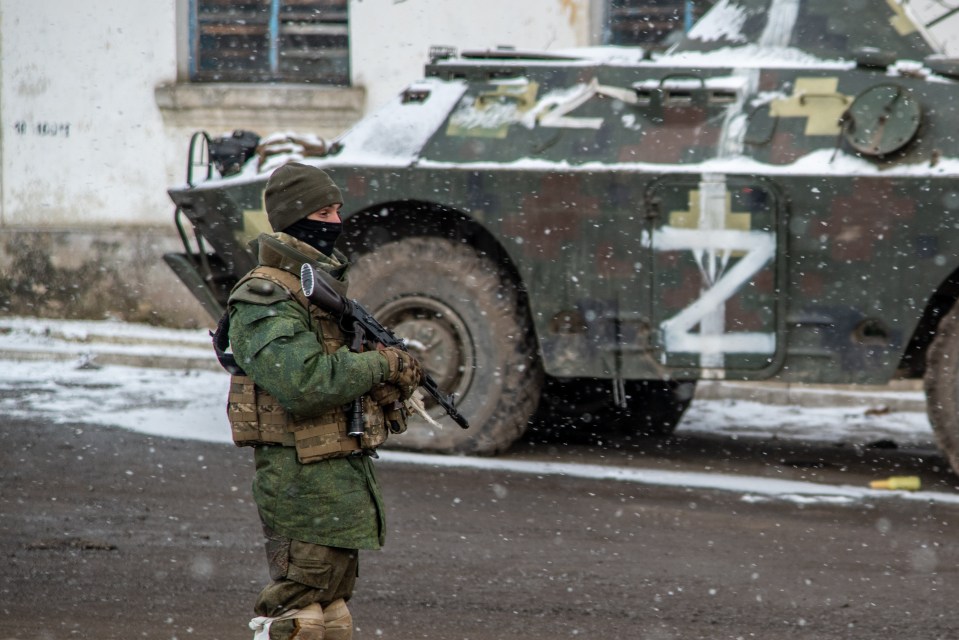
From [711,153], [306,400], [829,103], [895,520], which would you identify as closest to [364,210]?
[711,153]

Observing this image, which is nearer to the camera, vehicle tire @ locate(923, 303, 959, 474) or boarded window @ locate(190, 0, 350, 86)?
vehicle tire @ locate(923, 303, 959, 474)

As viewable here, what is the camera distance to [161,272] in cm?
1140

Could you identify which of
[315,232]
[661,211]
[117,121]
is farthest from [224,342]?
[117,121]

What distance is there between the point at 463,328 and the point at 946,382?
2.20m

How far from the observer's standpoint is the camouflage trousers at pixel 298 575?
339cm

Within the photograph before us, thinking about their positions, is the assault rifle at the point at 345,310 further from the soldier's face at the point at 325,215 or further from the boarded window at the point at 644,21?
the boarded window at the point at 644,21

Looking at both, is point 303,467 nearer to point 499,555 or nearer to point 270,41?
point 499,555

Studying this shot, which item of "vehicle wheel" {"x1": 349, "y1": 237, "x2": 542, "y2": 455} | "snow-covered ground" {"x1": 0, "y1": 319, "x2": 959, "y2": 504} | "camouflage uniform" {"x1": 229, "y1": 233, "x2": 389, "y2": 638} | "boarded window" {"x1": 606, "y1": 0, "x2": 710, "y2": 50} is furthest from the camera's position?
"boarded window" {"x1": 606, "y1": 0, "x2": 710, "y2": 50}

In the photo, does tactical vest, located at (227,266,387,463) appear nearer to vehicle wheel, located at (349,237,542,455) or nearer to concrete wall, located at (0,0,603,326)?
vehicle wheel, located at (349,237,542,455)

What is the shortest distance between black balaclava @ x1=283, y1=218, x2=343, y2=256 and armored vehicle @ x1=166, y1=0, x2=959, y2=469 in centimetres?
344

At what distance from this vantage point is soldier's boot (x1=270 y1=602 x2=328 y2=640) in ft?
11.1

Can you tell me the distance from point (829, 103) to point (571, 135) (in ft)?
3.81

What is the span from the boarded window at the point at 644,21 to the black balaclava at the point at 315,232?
304 inches

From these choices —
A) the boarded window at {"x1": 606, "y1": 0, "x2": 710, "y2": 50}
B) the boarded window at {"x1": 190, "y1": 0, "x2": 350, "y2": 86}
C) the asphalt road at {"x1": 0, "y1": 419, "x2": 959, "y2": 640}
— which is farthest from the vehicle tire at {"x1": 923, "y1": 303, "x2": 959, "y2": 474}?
the boarded window at {"x1": 190, "y1": 0, "x2": 350, "y2": 86}
